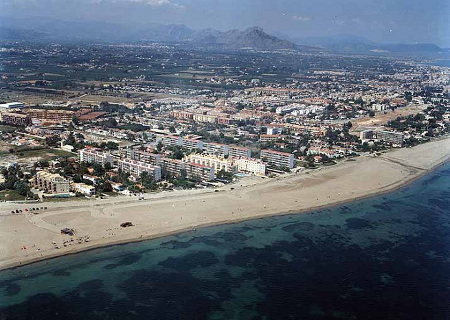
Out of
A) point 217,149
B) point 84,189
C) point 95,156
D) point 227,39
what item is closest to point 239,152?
point 217,149

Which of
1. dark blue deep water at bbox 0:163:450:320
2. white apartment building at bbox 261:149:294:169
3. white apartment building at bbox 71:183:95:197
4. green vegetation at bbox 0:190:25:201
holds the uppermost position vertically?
white apartment building at bbox 261:149:294:169

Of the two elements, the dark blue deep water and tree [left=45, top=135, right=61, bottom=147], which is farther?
tree [left=45, top=135, right=61, bottom=147]

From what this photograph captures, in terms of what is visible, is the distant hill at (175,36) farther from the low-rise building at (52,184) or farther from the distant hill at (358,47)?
the low-rise building at (52,184)

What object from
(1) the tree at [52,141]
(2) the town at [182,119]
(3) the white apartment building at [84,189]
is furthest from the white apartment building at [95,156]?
(1) the tree at [52,141]

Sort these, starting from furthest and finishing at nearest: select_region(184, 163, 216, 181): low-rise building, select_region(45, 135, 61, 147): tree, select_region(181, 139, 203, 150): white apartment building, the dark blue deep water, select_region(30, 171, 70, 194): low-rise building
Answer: select_region(45, 135, 61, 147): tree < select_region(181, 139, 203, 150): white apartment building < select_region(184, 163, 216, 181): low-rise building < select_region(30, 171, 70, 194): low-rise building < the dark blue deep water

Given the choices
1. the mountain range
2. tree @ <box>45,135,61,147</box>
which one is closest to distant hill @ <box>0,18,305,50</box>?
the mountain range

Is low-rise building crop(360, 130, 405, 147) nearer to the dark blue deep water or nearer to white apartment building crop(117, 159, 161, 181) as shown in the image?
the dark blue deep water

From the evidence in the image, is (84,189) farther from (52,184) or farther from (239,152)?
(239,152)
